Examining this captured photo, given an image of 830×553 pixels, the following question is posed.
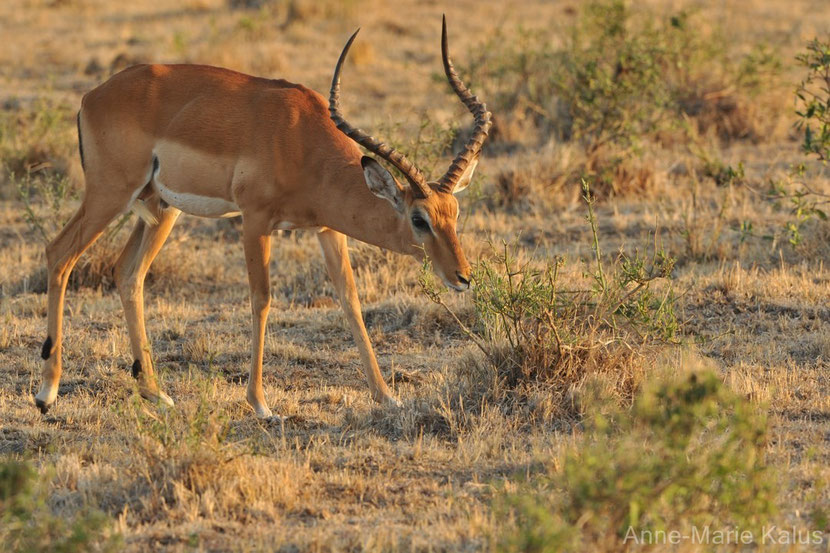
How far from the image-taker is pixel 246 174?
692 centimetres

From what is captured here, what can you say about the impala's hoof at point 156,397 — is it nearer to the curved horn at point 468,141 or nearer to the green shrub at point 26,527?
the green shrub at point 26,527

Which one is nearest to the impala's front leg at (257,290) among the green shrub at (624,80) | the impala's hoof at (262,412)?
the impala's hoof at (262,412)

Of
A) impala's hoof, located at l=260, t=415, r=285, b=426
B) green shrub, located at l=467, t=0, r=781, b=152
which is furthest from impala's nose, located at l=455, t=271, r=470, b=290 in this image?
green shrub, located at l=467, t=0, r=781, b=152

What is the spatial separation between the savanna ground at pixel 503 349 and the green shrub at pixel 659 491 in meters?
0.02

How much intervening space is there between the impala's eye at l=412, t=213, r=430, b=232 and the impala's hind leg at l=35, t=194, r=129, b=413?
185cm

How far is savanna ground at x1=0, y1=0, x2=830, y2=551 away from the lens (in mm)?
5008

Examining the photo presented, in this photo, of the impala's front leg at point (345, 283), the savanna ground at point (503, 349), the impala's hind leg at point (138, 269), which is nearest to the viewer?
the savanna ground at point (503, 349)

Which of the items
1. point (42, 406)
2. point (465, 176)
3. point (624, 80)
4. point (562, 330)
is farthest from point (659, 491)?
point (624, 80)

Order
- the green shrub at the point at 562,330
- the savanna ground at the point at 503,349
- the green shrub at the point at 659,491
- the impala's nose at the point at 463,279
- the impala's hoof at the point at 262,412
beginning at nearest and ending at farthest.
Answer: the green shrub at the point at 659,491 < the savanna ground at the point at 503,349 < the impala's nose at the point at 463,279 < the green shrub at the point at 562,330 < the impala's hoof at the point at 262,412

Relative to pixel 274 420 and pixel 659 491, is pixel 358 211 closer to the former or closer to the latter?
pixel 274 420

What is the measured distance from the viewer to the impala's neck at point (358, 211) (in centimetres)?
677

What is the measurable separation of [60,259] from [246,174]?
1.36 meters

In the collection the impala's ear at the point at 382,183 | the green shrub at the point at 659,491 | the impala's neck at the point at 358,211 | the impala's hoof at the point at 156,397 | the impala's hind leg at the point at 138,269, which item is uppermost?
the impala's ear at the point at 382,183

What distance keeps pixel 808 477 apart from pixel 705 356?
7.10ft
